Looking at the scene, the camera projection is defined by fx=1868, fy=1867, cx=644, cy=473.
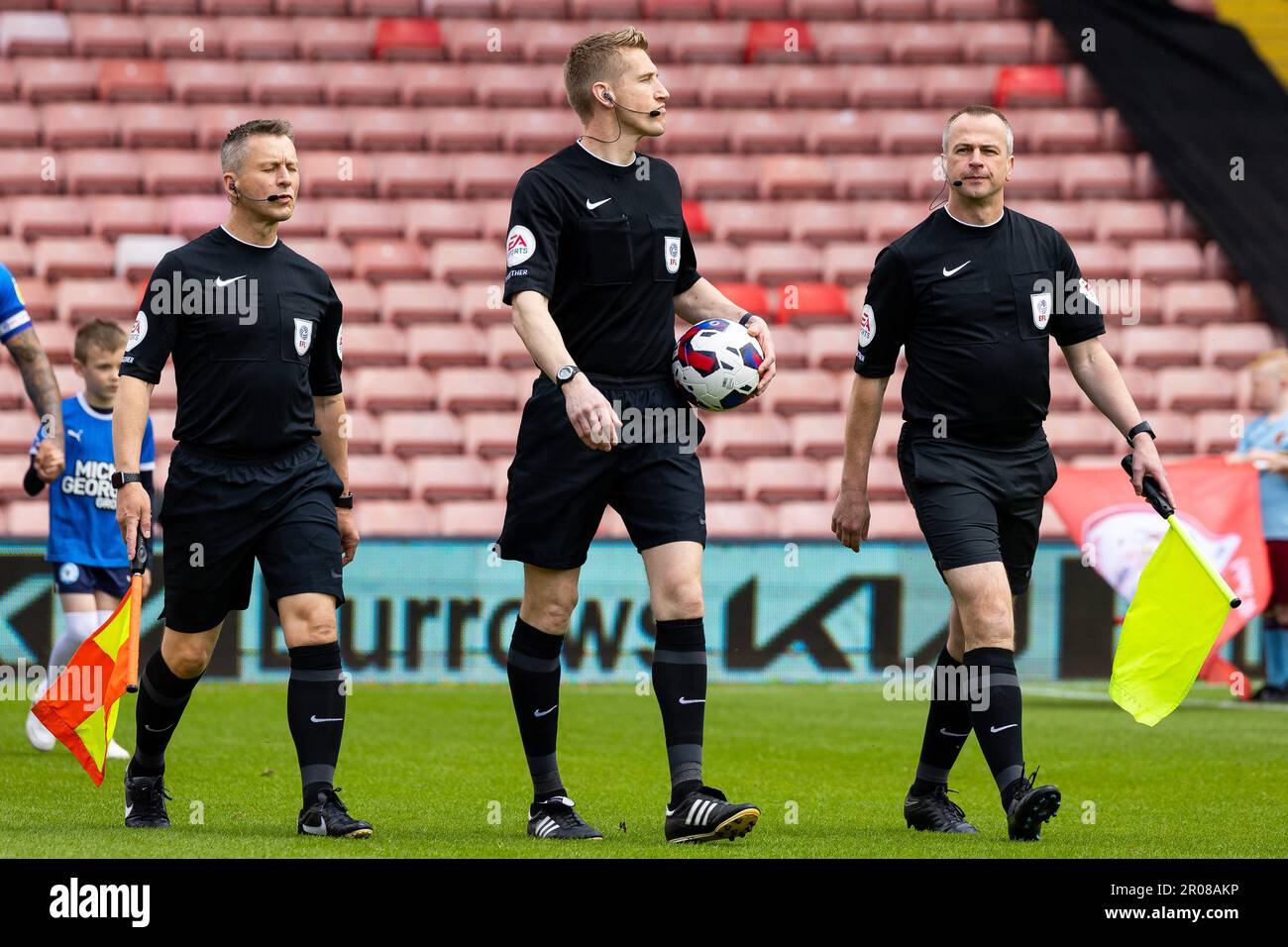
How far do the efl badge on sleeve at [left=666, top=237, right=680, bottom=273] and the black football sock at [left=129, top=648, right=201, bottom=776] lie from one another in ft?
6.28

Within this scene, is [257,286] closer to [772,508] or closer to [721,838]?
[721,838]

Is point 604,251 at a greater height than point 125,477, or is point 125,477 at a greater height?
point 604,251

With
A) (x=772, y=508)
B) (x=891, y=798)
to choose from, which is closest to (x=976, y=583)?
(x=891, y=798)

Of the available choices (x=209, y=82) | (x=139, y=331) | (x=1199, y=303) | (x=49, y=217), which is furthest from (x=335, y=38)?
(x=139, y=331)

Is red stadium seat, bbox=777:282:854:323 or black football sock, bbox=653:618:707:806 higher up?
red stadium seat, bbox=777:282:854:323

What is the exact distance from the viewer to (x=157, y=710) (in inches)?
226

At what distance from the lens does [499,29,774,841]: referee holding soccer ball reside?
5.22m

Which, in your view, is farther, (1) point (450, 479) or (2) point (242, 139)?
(1) point (450, 479)

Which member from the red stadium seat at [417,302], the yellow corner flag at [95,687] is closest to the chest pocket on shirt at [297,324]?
the yellow corner flag at [95,687]

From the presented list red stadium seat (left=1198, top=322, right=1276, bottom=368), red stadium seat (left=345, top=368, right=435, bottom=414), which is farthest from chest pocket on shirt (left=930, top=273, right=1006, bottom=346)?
red stadium seat (left=1198, top=322, right=1276, bottom=368)

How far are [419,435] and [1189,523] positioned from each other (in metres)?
6.34

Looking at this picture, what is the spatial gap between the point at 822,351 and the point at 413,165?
433 centimetres

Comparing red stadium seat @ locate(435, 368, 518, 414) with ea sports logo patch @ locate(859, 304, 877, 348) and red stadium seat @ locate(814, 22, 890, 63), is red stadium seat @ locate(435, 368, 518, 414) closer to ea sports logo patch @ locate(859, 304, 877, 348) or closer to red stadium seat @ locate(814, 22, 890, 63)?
red stadium seat @ locate(814, 22, 890, 63)

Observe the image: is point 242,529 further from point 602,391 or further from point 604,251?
point 604,251
